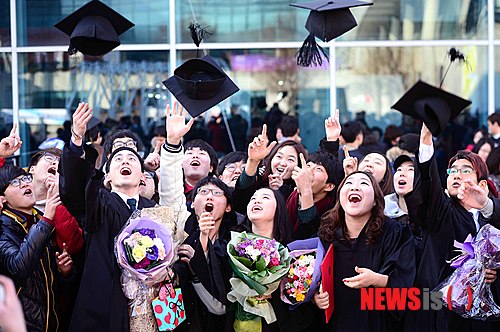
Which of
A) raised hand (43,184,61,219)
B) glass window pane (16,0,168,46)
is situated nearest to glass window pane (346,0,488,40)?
glass window pane (16,0,168,46)

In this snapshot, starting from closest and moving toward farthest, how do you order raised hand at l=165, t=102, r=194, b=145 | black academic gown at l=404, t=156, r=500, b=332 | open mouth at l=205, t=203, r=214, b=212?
black academic gown at l=404, t=156, r=500, b=332 < raised hand at l=165, t=102, r=194, b=145 < open mouth at l=205, t=203, r=214, b=212

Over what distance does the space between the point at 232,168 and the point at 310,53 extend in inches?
47.5

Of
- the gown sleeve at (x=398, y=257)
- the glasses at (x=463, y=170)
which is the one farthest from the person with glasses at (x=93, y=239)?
the glasses at (x=463, y=170)

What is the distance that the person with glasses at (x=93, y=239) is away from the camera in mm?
4992

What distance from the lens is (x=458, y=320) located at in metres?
5.46

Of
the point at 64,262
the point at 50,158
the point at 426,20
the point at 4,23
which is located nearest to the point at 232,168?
the point at 50,158

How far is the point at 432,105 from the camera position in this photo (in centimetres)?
514

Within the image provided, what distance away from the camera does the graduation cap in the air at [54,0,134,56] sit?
5969 millimetres

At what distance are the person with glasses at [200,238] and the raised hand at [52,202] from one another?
2.37 feet

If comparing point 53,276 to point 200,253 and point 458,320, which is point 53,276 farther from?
→ point 458,320

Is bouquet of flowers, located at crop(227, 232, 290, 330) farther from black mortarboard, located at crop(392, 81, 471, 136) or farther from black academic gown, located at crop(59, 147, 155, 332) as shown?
black mortarboard, located at crop(392, 81, 471, 136)

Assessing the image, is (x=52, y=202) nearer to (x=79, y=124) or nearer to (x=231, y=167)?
(x=79, y=124)

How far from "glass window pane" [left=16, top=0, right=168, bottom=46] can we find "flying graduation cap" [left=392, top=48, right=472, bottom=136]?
308 inches

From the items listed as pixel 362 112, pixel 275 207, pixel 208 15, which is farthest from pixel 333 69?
pixel 275 207
